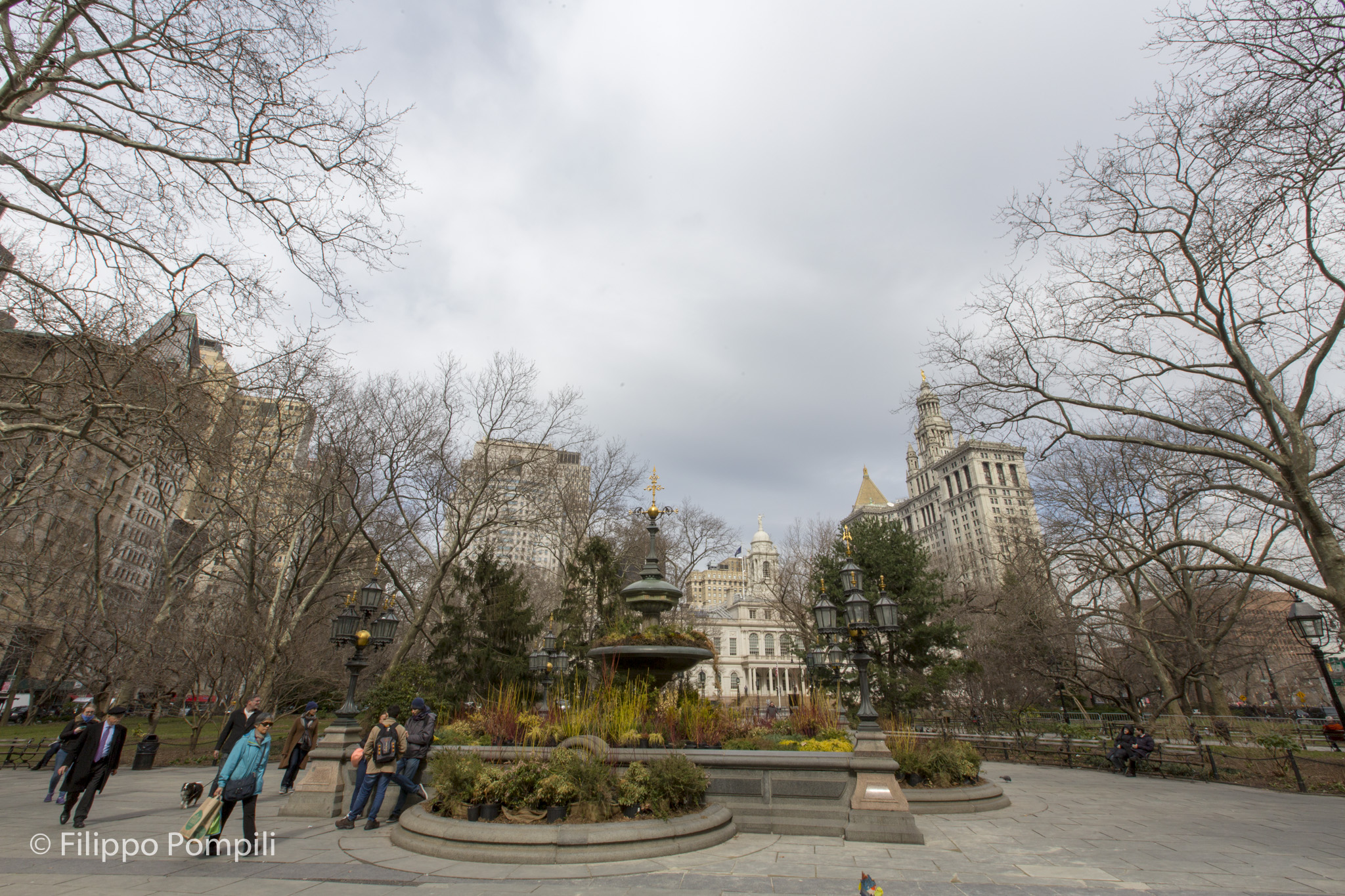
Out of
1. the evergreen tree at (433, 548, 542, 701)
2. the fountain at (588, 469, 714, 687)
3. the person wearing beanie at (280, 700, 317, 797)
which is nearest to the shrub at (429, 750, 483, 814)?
the fountain at (588, 469, 714, 687)

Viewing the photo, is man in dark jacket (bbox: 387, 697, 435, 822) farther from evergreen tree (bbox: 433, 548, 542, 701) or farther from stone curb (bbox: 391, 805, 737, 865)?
evergreen tree (bbox: 433, 548, 542, 701)

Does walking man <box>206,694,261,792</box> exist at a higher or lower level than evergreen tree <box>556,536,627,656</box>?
lower

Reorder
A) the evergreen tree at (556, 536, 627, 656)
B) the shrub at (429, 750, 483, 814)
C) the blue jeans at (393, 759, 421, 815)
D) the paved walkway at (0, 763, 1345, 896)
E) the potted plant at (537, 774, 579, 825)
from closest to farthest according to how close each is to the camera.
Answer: the paved walkway at (0, 763, 1345, 896)
the potted plant at (537, 774, 579, 825)
the shrub at (429, 750, 483, 814)
the blue jeans at (393, 759, 421, 815)
the evergreen tree at (556, 536, 627, 656)

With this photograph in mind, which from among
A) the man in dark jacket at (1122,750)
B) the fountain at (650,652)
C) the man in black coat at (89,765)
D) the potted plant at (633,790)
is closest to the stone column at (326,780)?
the man in black coat at (89,765)

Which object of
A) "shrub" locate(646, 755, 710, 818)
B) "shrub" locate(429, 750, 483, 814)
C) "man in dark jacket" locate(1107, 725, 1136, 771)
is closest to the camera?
"shrub" locate(646, 755, 710, 818)

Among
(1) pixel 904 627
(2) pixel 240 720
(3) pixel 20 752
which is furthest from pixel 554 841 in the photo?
(1) pixel 904 627

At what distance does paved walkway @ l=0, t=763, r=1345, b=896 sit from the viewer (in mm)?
5516

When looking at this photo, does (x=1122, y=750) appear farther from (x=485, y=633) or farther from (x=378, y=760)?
(x=485, y=633)

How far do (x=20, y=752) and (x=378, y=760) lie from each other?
1643 cm

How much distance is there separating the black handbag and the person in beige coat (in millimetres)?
1874

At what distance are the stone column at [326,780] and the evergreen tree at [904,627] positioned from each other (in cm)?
1676

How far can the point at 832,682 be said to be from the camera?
2489 cm

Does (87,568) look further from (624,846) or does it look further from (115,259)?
(624,846)

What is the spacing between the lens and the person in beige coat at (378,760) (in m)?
8.26
